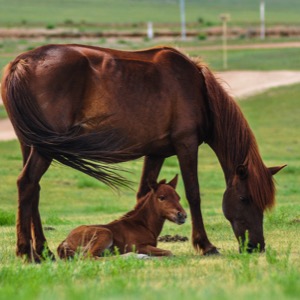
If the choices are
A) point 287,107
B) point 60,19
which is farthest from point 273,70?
point 60,19

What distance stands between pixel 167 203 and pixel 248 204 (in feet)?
2.74

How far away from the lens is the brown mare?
968 cm

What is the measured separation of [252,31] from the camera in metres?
63.5

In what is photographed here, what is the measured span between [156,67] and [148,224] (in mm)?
1621

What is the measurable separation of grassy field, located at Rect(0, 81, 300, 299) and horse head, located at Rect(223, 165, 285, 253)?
23 cm

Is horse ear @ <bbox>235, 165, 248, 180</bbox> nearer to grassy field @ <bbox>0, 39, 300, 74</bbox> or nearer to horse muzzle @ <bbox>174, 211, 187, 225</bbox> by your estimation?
horse muzzle @ <bbox>174, 211, 187, 225</bbox>

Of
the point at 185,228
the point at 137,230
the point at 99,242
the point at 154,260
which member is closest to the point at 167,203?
the point at 137,230

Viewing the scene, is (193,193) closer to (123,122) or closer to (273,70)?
(123,122)

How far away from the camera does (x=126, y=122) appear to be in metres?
10.1

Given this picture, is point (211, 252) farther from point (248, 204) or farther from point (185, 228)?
point (185, 228)

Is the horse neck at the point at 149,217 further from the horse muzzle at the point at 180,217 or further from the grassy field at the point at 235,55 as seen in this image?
the grassy field at the point at 235,55

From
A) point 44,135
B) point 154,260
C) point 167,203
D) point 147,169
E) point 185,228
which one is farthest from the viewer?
point 185,228

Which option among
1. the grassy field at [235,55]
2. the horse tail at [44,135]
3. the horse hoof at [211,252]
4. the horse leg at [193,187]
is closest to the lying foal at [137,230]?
the horse leg at [193,187]

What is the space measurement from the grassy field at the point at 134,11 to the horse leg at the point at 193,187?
6404 centimetres
